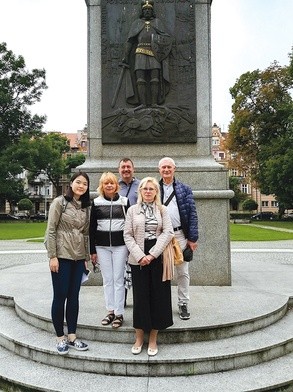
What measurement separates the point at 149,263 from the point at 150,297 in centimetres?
38

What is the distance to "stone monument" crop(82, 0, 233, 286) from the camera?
734 cm

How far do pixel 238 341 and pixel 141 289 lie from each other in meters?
1.34

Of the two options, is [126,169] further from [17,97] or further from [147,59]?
[17,97]

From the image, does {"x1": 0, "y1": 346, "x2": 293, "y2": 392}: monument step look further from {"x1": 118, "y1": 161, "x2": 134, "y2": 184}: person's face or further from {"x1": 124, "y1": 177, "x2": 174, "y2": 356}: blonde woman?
{"x1": 118, "y1": 161, "x2": 134, "y2": 184}: person's face

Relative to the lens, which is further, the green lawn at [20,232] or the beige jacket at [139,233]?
the green lawn at [20,232]

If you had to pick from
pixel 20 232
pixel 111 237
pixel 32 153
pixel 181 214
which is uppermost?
pixel 32 153

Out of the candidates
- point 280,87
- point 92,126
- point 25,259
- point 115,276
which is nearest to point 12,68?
point 280,87

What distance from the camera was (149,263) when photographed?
4.25 metres

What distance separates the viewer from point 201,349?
4.46m

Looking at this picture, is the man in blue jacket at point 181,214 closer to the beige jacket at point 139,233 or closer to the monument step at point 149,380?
the beige jacket at point 139,233

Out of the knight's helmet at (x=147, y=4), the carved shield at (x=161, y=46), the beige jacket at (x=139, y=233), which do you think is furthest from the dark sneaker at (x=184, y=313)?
the knight's helmet at (x=147, y=4)

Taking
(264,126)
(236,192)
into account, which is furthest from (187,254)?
(236,192)

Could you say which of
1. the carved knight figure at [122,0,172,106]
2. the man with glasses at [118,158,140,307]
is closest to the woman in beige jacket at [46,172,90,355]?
the man with glasses at [118,158,140,307]

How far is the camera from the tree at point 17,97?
37688mm
